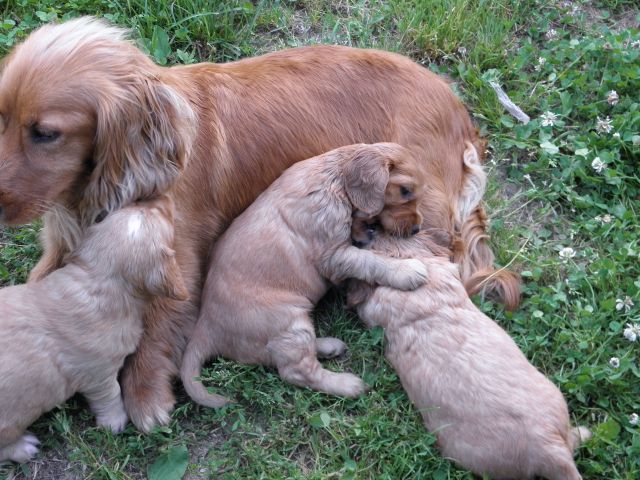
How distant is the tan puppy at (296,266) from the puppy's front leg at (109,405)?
0.28 metres

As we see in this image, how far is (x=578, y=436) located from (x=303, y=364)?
1.13 metres

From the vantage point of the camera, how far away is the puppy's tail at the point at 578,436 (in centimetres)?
319

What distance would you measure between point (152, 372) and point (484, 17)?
292cm

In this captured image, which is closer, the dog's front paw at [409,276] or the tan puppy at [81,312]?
the tan puppy at [81,312]

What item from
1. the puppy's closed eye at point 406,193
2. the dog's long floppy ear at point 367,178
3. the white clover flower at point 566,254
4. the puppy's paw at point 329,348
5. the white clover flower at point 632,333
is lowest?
the puppy's paw at point 329,348

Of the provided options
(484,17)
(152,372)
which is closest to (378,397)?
(152,372)

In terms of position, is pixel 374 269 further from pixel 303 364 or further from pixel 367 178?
pixel 303 364

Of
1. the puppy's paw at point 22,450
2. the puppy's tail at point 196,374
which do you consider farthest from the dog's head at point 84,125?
the puppy's paw at point 22,450

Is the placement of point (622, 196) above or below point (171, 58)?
below

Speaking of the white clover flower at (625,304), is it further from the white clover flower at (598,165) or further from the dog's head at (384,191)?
the dog's head at (384,191)

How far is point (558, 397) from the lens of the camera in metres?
3.10

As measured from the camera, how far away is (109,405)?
11.1ft

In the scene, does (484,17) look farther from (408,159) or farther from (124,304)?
(124,304)

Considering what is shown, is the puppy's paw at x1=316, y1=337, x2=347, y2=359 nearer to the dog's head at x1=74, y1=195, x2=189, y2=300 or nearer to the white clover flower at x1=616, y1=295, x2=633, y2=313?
the dog's head at x1=74, y1=195, x2=189, y2=300
